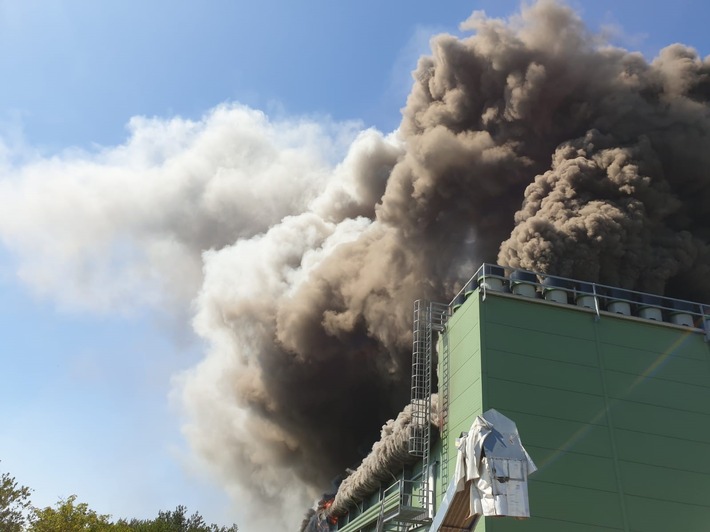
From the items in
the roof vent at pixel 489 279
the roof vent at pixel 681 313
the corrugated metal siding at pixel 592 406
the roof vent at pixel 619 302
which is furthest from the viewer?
the roof vent at pixel 681 313

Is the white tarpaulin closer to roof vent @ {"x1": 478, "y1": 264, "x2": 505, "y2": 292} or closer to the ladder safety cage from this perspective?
roof vent @ {"x1": 478, "y1": 264, "x2": 505, "y2": 292}

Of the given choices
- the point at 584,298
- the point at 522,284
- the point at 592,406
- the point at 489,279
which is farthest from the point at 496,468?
the point at 584,298

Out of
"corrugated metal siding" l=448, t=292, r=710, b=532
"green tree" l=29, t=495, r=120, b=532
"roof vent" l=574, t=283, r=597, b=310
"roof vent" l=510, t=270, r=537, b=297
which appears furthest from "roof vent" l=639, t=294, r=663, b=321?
"green tree" l=29, t=495, r=120, b=532

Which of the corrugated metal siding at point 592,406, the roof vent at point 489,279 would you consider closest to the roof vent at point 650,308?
the corrugated metal siding at point 592,406

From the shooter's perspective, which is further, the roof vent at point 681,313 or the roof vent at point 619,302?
the roof vent at point 681,313

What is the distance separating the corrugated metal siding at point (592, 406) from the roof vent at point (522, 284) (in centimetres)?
50

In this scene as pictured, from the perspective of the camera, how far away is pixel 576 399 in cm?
1526

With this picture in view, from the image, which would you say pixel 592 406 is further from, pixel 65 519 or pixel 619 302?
pixel 65 519

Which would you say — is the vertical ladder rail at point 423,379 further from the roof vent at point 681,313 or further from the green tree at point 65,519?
the green tree at point 65,519

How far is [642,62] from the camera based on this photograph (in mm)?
27062

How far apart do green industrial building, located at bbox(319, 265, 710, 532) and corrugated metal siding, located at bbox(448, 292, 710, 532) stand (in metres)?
0.03

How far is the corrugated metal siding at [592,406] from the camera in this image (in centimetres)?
1405

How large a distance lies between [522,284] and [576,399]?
3.49m

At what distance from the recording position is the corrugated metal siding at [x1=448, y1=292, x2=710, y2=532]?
14055 millimetres
